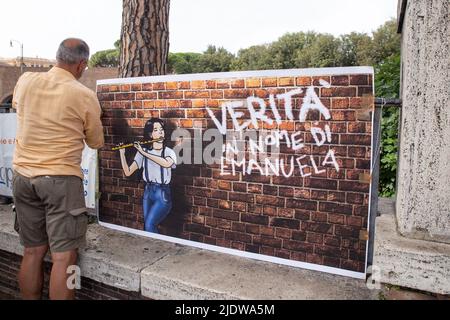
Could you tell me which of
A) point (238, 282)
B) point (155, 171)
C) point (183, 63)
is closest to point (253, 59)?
point (183, 63)

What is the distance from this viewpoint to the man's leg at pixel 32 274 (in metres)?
2.84

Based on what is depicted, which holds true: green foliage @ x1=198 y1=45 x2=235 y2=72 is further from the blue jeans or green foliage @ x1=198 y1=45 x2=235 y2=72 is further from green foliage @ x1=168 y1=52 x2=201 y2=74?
the blue jeans

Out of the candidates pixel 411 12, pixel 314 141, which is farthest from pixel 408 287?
pixel 411 12

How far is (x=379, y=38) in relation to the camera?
37.4 meters

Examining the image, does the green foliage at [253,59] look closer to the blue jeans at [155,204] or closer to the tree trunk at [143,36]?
the tree trunk at [143,36]

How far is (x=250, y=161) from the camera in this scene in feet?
9.42

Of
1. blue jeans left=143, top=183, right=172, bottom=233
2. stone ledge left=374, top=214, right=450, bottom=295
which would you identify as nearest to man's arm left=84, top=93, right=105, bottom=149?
blue jeans left=143, top=183, right=172, bottom=233

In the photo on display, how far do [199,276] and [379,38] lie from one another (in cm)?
4050

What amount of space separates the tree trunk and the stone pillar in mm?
3082

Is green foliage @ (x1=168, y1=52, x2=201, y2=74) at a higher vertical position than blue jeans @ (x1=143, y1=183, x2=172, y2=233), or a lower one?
higher

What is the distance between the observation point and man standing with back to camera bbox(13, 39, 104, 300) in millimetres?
2596

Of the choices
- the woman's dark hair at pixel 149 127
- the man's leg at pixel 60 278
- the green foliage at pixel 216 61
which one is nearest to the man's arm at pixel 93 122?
the woman's dark hair at pixel 149 127

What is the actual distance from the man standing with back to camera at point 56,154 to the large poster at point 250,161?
686 mm
